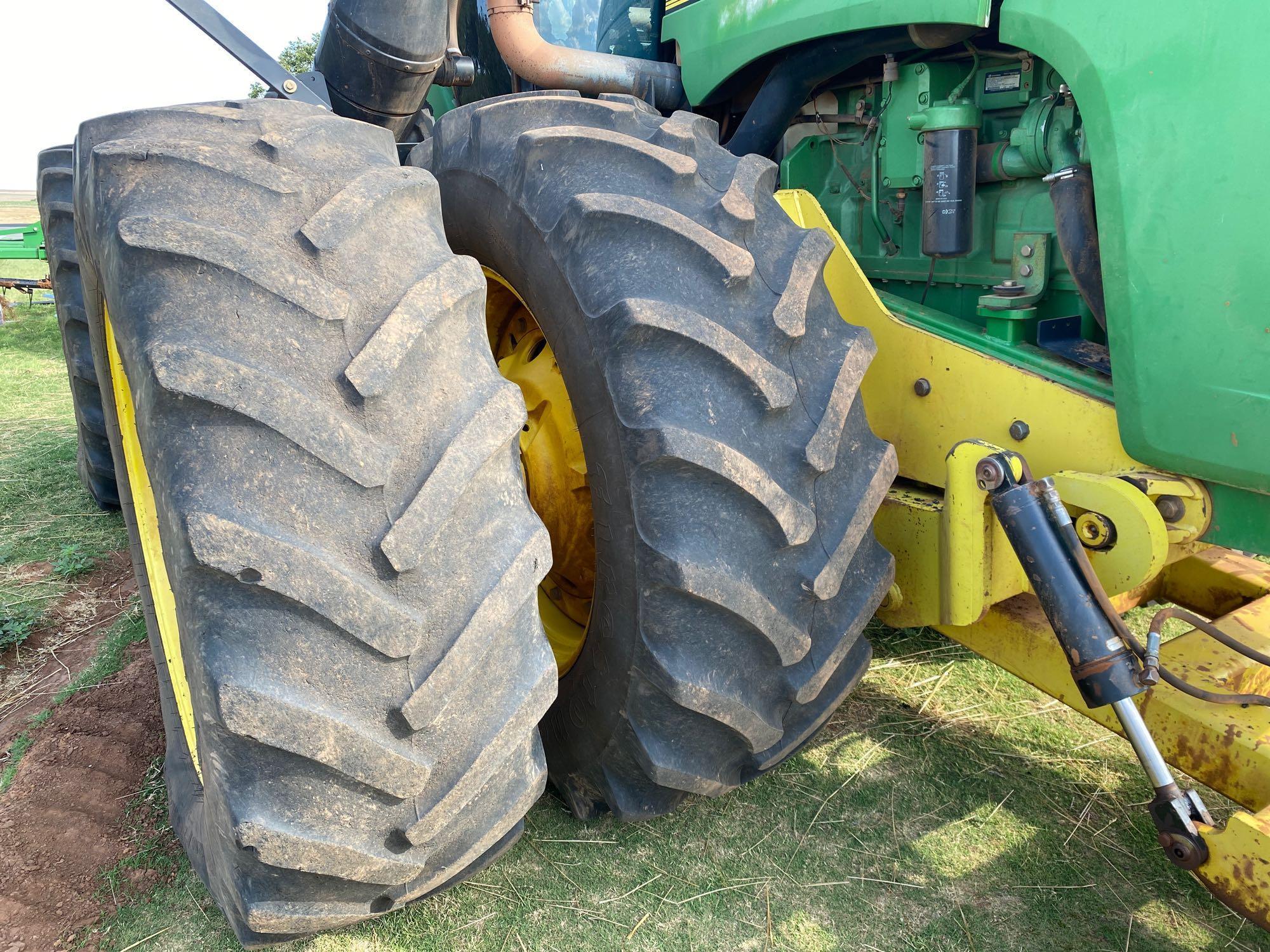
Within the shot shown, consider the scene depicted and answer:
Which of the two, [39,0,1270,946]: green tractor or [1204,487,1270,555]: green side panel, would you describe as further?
[1204,487,1270,555]: green side panel

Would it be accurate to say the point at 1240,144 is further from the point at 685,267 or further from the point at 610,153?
the point at 610,153

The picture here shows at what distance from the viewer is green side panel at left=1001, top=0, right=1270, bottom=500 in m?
1.42

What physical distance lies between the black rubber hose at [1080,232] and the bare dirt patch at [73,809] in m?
2.09

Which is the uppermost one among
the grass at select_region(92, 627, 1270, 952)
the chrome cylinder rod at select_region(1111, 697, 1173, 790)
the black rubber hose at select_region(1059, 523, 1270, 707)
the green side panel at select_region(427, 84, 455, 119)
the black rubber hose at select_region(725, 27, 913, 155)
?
the black rubber hose at select_region(725, 27, 913, 155)

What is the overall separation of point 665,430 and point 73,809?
1578 millimetres

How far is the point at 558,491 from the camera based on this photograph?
2059mm

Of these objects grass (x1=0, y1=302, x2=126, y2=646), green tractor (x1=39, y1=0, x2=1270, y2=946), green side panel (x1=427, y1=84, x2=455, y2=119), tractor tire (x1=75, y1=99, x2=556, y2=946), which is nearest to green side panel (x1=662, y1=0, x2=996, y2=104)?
green tractor (x1=39, y1=0, x2=1270, y2=946)

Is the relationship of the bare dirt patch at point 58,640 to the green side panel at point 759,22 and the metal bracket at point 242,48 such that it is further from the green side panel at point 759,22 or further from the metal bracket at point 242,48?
the green side panel at point 759,22

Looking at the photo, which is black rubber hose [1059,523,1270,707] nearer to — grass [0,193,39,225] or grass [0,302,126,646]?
grass [0,302,126,646]

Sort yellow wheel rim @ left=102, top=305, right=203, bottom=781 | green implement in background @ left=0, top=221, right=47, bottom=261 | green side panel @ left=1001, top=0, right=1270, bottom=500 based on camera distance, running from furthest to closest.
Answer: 1. green implement in background @ left=0, top=221, right=47, bottom=261
2. yellow wheel rim @ left=102, top=305, right=203, bottom=781
3. green side panel @ left=1001, top=0, right=1270, bottom=500

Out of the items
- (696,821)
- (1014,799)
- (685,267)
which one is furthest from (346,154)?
(1014,799)

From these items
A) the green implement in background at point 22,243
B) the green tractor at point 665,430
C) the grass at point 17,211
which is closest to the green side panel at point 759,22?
the green tractor at point 665,430

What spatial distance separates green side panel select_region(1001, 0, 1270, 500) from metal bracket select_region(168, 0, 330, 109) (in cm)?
188

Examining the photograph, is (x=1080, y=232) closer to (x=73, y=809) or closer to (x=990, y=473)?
(x=990, y=473)
